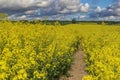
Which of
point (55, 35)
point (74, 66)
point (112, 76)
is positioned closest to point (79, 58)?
point (74, 66)

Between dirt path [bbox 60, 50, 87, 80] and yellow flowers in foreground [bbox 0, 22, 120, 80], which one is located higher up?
yellow flowers in foreground [bbox 0, 22, 120, 80]

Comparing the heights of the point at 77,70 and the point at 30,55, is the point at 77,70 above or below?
below

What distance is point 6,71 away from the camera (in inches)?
311

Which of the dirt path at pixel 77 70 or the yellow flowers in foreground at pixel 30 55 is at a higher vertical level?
the yellow flowers in foreground at pixel 30 55

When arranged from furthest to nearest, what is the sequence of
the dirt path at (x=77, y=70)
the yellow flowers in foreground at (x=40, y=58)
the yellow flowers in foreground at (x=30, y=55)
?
the dirt path at (x=77, y=70), the yellow flowers in foreground at (x=30, y=55), the yellow flowers in foreground at (x=40, y=58)

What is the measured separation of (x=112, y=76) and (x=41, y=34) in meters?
8.94

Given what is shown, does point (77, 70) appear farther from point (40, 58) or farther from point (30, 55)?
point (30, 55)

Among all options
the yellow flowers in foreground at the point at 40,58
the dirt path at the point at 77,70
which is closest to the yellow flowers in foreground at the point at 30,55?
the yellow flowers in foreground at the point at 40,58

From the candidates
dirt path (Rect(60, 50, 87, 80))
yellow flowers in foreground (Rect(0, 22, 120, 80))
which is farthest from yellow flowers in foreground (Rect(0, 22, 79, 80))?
dirt path (Rect(60, 50, 87, 80))

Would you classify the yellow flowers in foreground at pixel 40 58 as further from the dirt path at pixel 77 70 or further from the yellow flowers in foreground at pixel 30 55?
the dirt path at pixel 77 70

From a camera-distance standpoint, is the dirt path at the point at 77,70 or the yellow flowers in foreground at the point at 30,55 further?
the dirt path at the point at 77,70

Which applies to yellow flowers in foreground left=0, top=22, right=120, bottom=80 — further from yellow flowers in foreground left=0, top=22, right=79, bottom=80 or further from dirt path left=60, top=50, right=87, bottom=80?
dirt path left=60, top=50, right=87, bottom=80

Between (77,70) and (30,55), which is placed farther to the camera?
(77,70)

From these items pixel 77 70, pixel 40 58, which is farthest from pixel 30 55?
pixel 77 70
